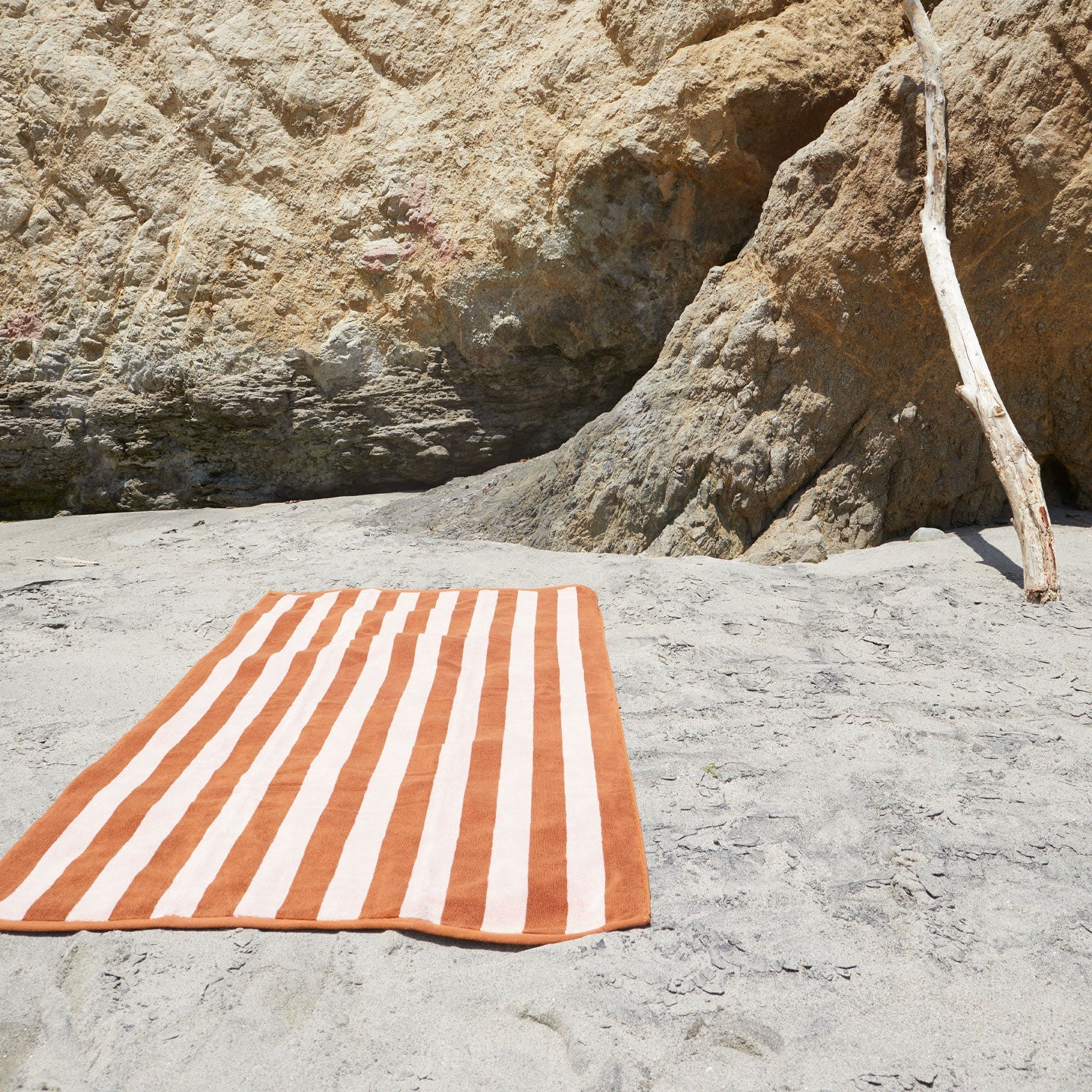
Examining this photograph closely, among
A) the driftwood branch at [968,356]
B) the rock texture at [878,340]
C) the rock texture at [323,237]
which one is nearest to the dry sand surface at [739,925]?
the driftwood branch at [968,356]

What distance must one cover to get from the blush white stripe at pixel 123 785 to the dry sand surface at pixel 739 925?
→ 0.45 ft

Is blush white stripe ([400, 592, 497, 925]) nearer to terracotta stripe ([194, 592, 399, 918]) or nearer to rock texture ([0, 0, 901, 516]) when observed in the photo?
terracotta stripe ([194, 592, 399, 918])

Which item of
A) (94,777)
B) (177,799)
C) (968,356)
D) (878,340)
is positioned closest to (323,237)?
(878,340)

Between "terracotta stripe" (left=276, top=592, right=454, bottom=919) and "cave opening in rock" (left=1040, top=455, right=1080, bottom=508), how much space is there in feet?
11.7

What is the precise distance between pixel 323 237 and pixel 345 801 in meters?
5.04

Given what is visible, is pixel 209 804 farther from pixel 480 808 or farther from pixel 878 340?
pixel 878 340

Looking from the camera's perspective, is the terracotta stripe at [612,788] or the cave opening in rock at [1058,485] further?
the cave opening in rock at [1058,485]

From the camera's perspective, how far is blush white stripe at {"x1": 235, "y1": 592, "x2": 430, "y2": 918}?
176cm

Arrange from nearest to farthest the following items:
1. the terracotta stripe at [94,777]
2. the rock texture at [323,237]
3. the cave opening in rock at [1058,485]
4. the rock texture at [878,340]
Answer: the terracotta stripe at [94,777]
the rock texture at [878,340]
the cave opening in rock at [1058,485]
the rock texture at [323,237]

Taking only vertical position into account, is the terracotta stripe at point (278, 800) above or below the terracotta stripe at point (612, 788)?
below

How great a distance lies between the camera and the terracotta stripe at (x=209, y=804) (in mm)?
1771

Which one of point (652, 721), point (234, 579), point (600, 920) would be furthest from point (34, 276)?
point (600, 920)

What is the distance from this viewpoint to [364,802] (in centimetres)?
213

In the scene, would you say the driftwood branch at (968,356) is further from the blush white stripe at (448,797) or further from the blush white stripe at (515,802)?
the blush white stripe at (448,797)
